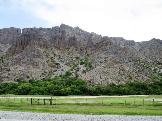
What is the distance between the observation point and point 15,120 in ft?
140

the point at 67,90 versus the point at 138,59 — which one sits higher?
the point at 138,59

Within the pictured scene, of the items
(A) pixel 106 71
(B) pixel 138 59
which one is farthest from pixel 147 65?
(A) pixel 106 71

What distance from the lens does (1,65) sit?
198m

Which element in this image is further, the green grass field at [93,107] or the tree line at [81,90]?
the tree line at [81,90]

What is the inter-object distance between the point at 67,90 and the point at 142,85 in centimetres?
3033

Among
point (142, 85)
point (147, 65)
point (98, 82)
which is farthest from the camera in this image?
point (147, 65)

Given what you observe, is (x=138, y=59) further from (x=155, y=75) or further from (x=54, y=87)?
(x=54, y=87)

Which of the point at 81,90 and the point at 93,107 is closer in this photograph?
the point at 93,107

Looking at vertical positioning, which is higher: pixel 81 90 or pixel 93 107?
pixel 93 107

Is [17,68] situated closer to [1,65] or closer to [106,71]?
[1,65]

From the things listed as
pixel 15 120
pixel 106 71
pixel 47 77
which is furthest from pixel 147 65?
pixel 15 120

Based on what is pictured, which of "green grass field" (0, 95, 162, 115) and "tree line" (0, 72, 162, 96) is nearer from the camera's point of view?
"green grass field" (0, 95, 162, 115)

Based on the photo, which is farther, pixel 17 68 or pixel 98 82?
pixel 17 68

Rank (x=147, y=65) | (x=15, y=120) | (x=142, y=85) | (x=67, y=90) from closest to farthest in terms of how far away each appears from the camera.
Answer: (x=15, y=120) → (x=67, y=90) → (x=142, y=85) → (x=147, y=65)
